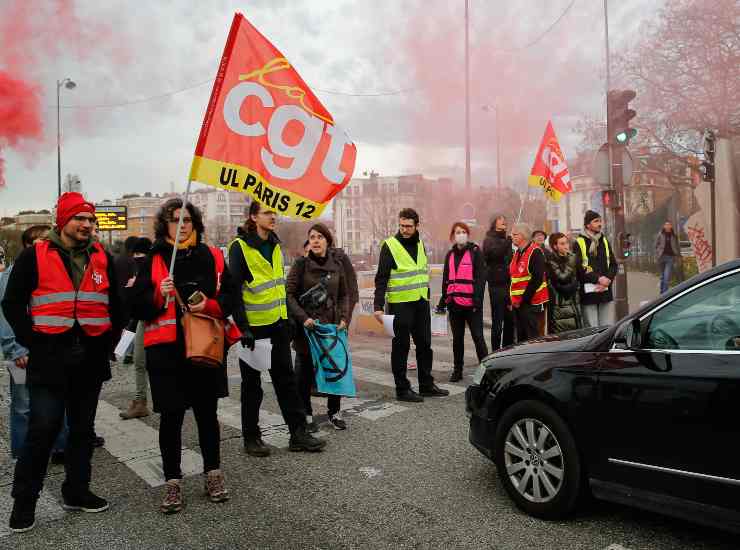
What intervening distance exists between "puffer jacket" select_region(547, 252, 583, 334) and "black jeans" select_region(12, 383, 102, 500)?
212 inches

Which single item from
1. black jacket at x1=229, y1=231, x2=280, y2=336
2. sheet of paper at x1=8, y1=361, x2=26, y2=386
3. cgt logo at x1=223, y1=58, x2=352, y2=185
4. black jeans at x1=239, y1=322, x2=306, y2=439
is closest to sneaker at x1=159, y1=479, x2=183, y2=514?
black jeans at x1=239, y1=322, x2=306, y2=439

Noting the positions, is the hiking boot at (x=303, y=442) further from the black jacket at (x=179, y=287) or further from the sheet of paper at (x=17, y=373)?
the sheet of paper at (x=17, y=373)

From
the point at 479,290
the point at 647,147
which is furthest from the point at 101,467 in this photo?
the point at 647,147

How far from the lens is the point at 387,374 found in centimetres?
814

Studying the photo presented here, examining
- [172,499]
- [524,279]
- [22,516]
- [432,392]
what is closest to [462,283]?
[524,279]

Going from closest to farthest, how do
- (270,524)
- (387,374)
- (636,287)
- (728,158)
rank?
(270,524) → (387,374) → (728,158) → (636,287)

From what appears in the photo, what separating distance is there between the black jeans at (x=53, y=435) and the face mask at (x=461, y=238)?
4654 mm

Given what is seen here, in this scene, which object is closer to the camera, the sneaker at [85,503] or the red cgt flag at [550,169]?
the sneaker at [85,503]

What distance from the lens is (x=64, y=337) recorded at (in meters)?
3.63

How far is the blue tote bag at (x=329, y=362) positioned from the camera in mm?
5410

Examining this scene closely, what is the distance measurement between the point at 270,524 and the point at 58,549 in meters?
1.12

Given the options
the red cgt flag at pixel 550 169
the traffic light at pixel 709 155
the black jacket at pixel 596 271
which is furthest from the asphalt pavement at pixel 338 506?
the traffic light at pixel 709 155

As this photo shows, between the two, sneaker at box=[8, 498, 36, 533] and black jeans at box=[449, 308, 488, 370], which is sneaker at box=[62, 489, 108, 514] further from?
black jeans at box=[449, 308, 488, 370]

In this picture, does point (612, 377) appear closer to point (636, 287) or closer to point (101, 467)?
point (101, 467)
